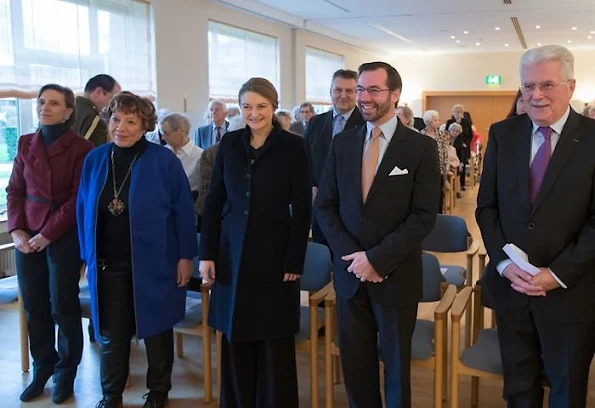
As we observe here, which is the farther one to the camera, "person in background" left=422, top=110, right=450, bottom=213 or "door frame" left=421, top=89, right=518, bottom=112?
"door frame" left=421, top=89, right=518, bottom=112

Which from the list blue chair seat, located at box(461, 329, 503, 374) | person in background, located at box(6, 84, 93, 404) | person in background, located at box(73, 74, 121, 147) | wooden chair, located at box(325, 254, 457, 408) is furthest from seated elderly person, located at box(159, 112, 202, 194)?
blue chair seat, located at box(461, 329, 503, 374)

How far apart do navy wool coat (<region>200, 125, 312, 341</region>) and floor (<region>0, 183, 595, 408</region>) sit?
0.77 meters

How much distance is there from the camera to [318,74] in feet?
39.9

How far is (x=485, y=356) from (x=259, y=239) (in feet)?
3.44

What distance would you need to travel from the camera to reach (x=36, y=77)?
17.9 ft

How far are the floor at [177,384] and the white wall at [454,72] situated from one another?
1432 centimetres

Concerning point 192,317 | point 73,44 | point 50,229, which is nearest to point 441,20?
point 73,44

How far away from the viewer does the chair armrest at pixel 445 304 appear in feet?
7.98

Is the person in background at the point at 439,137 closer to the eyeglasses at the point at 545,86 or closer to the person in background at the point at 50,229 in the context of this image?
the person in background at the point at 50,229

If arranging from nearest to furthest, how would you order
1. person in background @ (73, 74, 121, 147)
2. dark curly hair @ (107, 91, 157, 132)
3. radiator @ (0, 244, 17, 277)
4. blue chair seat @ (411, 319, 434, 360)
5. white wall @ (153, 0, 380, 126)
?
blue chair seat @ (411, 319, 434, 360) < dark curly hair @ (107, 91, 157, 132) < person in background @ (73, 74, 121, 147) < radiator @ (0, 244, 17, 277) < white wall @ (153, 0, 380, 126)

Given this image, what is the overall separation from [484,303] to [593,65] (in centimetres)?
1466

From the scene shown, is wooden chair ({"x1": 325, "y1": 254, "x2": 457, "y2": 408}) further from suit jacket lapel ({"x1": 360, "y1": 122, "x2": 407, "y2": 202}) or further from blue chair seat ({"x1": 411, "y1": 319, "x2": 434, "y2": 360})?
suit jacket lapel ({"x1": 360, "y1": 122, "x2": 407, "y2": 202})

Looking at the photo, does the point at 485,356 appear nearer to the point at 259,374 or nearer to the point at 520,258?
the point at 520,258

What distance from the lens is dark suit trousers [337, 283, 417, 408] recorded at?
226 cm
